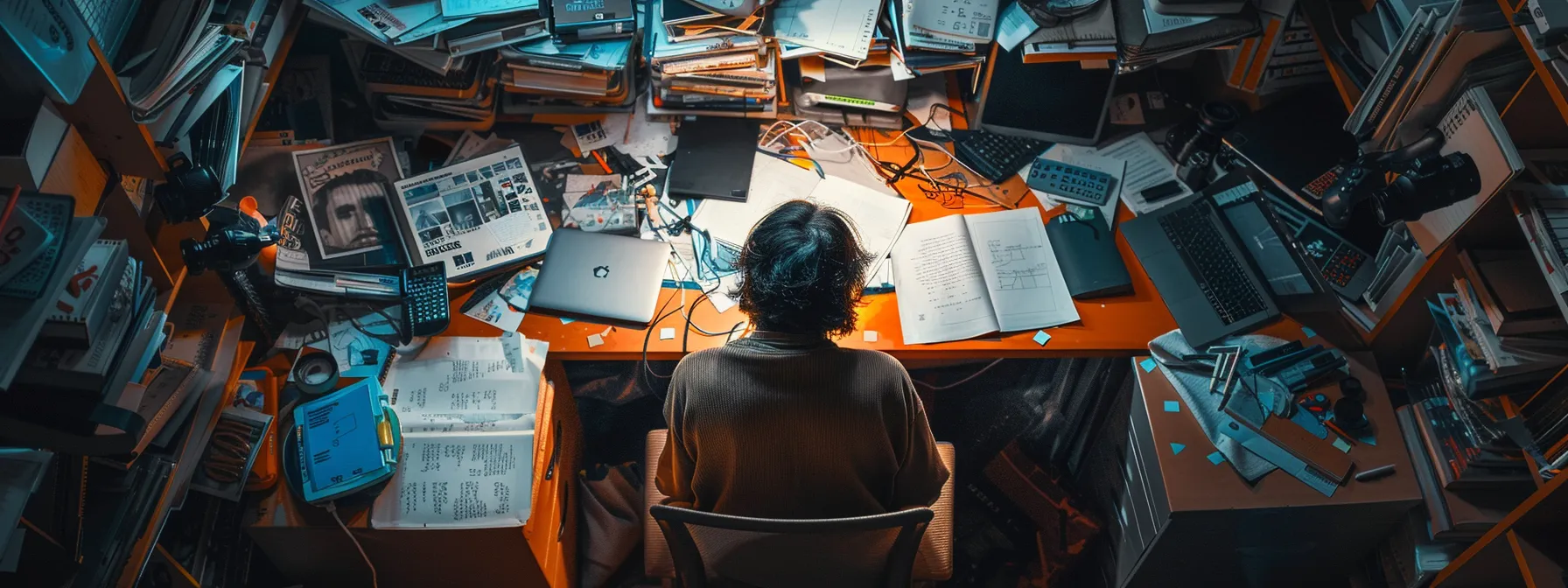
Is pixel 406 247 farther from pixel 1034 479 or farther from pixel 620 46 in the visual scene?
pixel 1034 479

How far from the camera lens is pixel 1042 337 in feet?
6.71

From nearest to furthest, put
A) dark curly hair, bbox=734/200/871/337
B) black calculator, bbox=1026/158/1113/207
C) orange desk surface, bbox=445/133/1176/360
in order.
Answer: dark curly hair, bbox=734/200/871/337
orange desk surface, bbox=445/133/1176/360
black calculator, bbox=1026/158/1113/207

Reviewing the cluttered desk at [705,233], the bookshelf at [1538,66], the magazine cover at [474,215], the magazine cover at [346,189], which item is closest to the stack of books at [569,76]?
the cluttered desk at [705,233]

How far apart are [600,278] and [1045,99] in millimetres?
1160

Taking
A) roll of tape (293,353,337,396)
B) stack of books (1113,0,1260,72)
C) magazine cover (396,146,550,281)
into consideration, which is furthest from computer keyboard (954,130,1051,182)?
roll of tape (293,353,337,396)

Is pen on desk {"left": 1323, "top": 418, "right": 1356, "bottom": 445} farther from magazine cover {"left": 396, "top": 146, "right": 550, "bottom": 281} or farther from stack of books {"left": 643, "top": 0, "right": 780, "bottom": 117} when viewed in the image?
magazine cover {"left": 396, "top": 146, "right": 550, "bottom": 281}

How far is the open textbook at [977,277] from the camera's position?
6.77 feet

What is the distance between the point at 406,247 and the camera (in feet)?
6.98

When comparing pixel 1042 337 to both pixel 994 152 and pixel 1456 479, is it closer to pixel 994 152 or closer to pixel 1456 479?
pixel 994 152

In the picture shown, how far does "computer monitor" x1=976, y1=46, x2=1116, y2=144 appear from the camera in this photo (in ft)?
7.68

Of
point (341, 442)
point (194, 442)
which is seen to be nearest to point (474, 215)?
point (341, 442)

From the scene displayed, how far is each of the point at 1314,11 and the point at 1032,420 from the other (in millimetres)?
1179

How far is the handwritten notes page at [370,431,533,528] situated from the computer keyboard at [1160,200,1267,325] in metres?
A: 1.44

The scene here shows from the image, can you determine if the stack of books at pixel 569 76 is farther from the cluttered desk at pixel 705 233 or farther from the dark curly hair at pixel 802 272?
the dark curly hair at pixel 802 272
